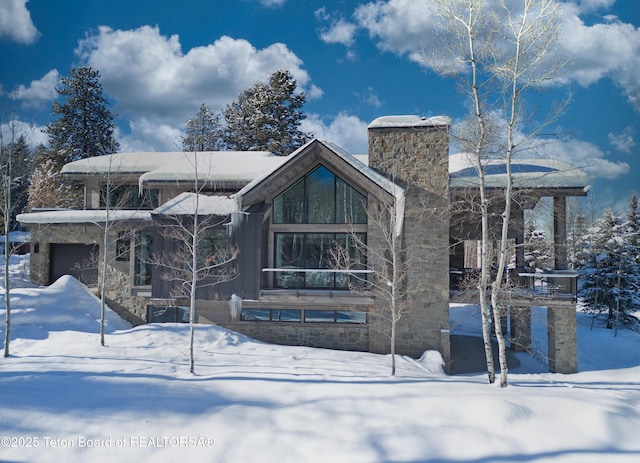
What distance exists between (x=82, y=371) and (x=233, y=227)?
5.88 m

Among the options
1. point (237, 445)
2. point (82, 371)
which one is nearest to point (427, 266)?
point (237, 445)

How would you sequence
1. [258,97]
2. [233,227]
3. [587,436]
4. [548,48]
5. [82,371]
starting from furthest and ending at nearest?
1. [258,97]
2. [233,227]
3. [548,48]
4. [82,371]
5. [587,436]

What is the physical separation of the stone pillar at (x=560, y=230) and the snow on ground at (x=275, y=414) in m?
4.27

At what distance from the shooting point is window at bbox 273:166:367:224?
13.2 meters

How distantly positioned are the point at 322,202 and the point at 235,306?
4.83m

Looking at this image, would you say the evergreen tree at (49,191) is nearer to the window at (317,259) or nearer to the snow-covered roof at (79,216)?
the snow-covered roof at (79,216)

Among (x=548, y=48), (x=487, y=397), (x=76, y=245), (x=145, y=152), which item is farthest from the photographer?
(x=145, y=152)

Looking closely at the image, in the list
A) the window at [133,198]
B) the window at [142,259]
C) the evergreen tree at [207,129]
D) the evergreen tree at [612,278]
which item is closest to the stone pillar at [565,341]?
the evergreen tree at [612,278]

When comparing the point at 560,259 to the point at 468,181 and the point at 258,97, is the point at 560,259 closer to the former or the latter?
the point at 468,181

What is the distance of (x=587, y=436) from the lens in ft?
19.1

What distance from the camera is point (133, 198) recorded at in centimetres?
1772

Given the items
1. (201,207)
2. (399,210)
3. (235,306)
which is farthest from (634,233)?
(201,207)

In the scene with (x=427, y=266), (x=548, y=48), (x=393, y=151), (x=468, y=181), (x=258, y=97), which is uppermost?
(x=258, y=97)

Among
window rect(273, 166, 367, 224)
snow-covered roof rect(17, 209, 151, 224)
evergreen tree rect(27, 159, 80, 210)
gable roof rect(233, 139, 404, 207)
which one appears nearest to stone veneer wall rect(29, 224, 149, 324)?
snow-covered roof rect(17, 209, 151, 224)
